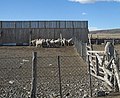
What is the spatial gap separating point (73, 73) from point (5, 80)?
14.1 ft

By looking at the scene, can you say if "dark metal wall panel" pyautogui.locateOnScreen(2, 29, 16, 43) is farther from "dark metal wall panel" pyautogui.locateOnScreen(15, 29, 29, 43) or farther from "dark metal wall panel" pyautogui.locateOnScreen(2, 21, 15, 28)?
"dark metal wall panel" pyautogui.locateOnScreen(2, 21, 15, 28)

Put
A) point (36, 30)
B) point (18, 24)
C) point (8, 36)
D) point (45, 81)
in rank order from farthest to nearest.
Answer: point (18, 24) < point (36, 30) < point (8, 36) < point (45, 81)

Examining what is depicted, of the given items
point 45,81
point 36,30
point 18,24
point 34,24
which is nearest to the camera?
point 45,81

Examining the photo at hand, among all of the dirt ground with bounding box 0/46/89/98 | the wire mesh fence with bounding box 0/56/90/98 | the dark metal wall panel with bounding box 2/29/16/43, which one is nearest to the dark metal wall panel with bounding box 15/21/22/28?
the dark metal wall panel with bounding box 2/29/16/43

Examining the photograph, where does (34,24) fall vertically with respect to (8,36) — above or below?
above

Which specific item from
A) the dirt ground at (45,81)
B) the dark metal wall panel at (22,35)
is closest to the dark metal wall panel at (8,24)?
the dark metal wall panel at (22,35)

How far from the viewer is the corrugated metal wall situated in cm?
4959

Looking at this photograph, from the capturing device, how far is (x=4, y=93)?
13203 millimetres

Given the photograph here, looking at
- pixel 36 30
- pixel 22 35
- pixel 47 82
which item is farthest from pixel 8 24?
pixel 47 82

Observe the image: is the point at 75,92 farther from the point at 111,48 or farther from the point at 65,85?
the point at 111,48

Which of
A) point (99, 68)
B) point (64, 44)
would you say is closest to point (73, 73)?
point (99, 68)

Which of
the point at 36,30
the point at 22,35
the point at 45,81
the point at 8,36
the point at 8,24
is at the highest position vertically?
the point at 45,81

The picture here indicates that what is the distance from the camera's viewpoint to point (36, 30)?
164 feet

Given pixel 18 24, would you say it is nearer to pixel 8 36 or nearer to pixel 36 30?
pixel 8 36
